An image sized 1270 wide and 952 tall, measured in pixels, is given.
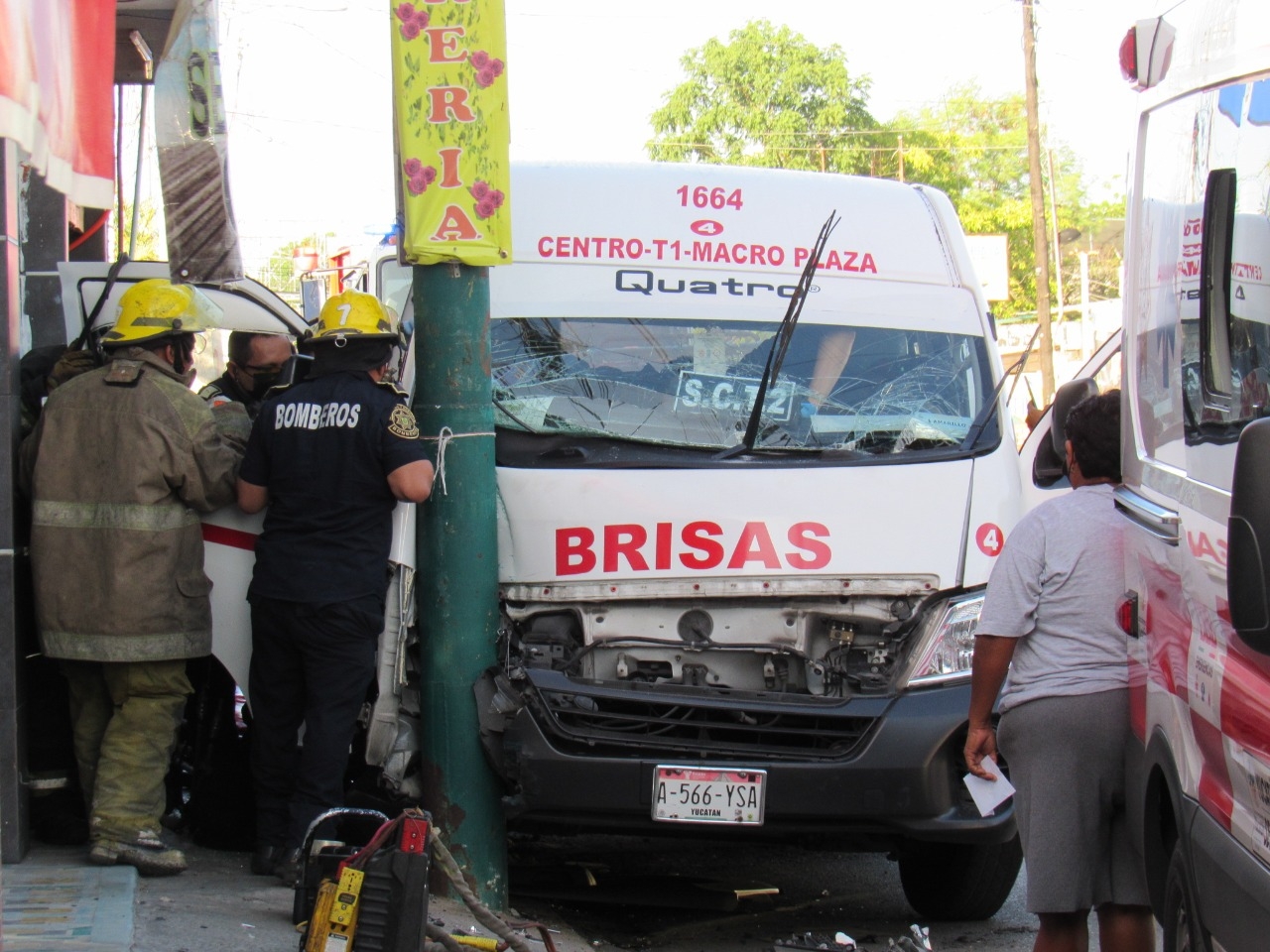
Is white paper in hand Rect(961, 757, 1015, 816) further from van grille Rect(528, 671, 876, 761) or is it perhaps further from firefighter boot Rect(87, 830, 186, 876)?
firefighter boot Rect(87, 830, 186, 876)

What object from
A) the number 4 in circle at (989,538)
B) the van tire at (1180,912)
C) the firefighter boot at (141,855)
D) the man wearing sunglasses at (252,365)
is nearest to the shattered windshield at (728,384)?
the number 4 in circle at (989,538)

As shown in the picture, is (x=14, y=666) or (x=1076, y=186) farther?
(x=1076, y=186)

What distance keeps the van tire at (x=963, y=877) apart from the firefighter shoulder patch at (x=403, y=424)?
6.87 feet

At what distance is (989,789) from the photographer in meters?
3.98

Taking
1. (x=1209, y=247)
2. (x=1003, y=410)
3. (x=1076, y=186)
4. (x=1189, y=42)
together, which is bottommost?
(x=1003, y=410)

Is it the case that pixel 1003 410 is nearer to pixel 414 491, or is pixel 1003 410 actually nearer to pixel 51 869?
pixel 414 491

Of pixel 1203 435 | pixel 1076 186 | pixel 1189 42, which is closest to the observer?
pixel 1203 435

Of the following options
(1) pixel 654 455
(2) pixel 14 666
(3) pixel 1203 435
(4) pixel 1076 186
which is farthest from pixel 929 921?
(4) pixel 1076 186

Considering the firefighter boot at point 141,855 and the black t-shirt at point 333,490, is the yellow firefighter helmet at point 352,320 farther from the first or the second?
the firefighter boot at point 141,855

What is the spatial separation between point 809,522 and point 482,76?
1.74 meters

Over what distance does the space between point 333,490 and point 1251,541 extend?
308 cm

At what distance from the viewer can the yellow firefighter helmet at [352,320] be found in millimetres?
4883

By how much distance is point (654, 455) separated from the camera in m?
4.93

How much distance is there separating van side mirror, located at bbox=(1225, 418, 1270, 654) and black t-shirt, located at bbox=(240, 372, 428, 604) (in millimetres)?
2836
